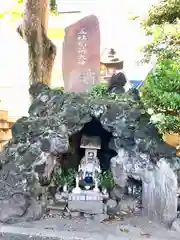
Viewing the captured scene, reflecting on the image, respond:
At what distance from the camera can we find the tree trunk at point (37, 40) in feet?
20.7

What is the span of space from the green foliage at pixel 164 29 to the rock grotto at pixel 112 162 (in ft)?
12.5

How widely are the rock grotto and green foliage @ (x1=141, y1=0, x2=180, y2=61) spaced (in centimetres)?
380

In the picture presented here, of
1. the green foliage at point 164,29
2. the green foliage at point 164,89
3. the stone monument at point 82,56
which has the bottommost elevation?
the green foliage at point 164,89

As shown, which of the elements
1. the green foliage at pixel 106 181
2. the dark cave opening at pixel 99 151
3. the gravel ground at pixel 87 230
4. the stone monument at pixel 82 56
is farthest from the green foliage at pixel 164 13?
the gravel ground at pixel 87 230

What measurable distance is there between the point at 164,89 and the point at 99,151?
1.72 m

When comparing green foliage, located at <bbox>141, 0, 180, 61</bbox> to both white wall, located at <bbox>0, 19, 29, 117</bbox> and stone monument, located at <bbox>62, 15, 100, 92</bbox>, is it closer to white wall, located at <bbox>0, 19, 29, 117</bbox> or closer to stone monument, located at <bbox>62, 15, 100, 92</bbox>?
stone monument, located at <bbox>62, 15, 100, 92</bbox>

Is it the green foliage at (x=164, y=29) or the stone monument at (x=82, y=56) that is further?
the green foliage at (x=164, y=29)

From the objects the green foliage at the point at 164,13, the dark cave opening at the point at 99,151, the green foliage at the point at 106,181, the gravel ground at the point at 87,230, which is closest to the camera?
the gravel ground at the point at 87,230

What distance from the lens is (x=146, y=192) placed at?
12.4ft

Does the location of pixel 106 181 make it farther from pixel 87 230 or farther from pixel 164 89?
pixel 164 89

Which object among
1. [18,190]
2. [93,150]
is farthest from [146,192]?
[18,190]

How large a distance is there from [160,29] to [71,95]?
4059 mm

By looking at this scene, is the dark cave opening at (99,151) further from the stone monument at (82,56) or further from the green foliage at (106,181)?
the stone monument at (82,56)

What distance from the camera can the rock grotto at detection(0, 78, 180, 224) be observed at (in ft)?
12.0
